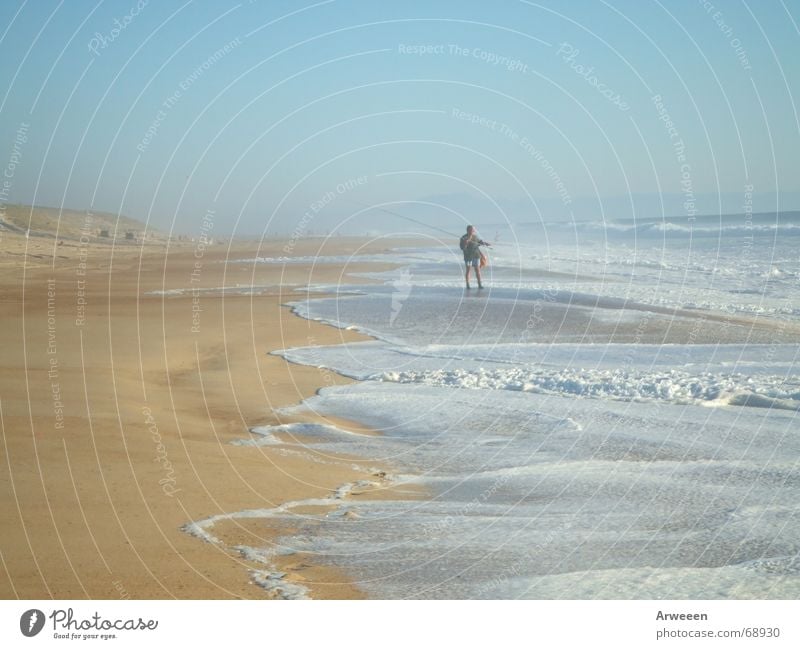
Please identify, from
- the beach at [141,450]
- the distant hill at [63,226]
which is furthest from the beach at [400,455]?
the distant hill at [63,226]

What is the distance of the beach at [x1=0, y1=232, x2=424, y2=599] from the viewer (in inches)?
234

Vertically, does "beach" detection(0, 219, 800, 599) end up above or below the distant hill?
below

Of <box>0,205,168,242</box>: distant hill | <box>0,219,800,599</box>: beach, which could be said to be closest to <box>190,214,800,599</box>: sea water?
<box>0,219,800,599</box>: beach

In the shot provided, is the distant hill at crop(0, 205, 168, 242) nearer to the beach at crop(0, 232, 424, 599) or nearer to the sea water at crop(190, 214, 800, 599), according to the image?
the beach at crop(0, 232, 424, 599)

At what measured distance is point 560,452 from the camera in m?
9.05

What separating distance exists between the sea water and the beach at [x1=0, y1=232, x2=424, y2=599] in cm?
37

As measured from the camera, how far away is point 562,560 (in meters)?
6.26

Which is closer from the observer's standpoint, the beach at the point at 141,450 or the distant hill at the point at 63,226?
the beach at the point at 141,450

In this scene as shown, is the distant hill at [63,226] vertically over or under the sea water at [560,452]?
over

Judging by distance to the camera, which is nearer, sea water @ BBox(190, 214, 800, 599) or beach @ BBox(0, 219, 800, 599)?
beach @ BBox(0, 219, 800, 599)

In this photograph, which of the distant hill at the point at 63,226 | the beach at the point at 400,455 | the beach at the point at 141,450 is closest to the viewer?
the beach at the point at 141,450

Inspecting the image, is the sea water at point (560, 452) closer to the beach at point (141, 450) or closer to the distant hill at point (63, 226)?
the beach at point (141, 450)

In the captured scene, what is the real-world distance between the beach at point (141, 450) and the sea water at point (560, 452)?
367mm

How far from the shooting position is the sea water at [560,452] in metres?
6.15
